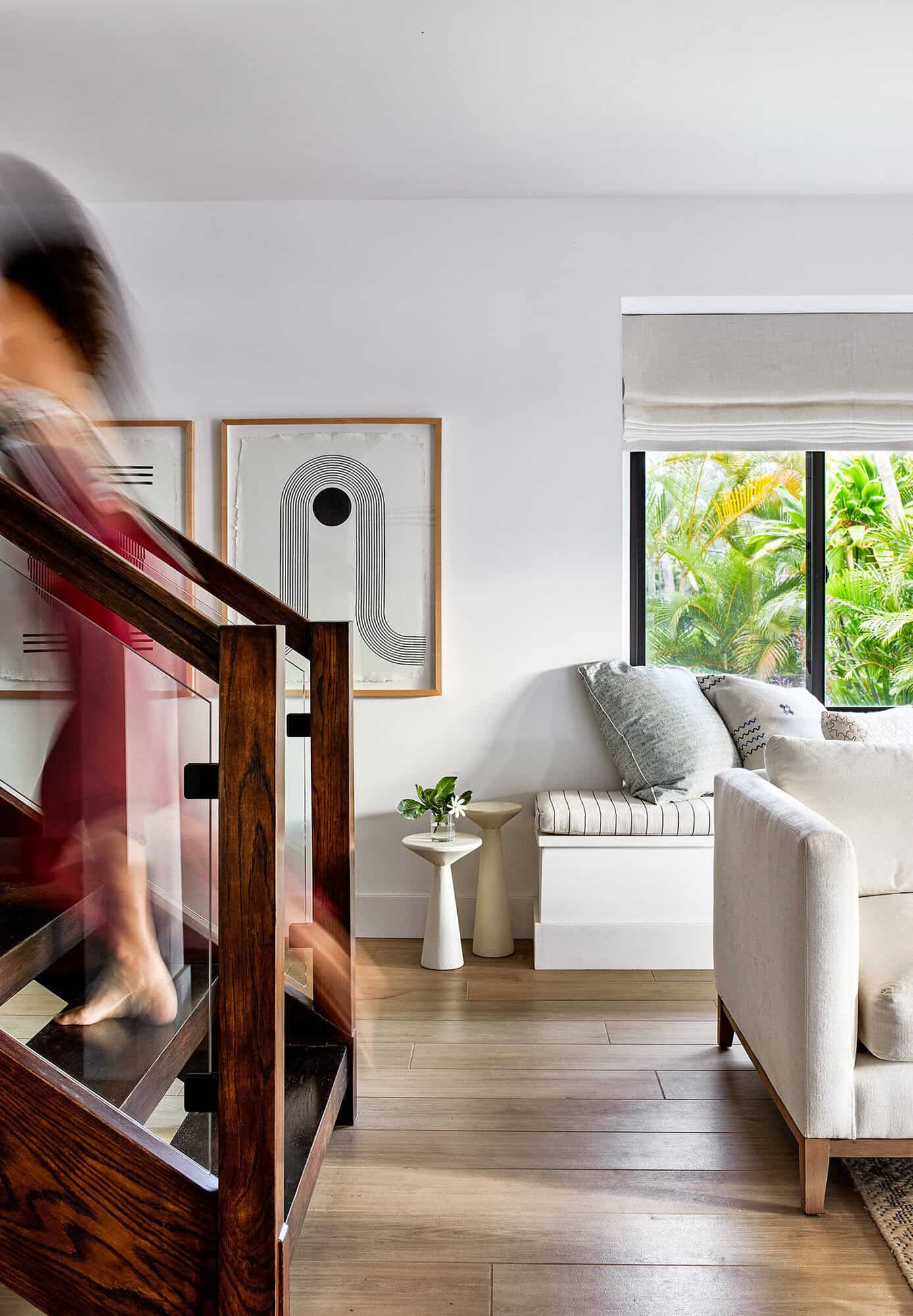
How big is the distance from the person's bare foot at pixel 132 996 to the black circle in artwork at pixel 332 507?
2.37m

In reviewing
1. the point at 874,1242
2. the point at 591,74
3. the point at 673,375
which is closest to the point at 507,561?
the point at 673,375

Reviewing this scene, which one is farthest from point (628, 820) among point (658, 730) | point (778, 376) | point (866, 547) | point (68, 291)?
point (68, 291)

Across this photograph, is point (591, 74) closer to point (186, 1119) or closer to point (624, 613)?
point (624, 613)

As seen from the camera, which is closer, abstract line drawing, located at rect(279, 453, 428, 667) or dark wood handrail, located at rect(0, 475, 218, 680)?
dark wood handrail, located at rect(0, 475, 218, 680)

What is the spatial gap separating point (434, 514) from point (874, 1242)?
101 inches

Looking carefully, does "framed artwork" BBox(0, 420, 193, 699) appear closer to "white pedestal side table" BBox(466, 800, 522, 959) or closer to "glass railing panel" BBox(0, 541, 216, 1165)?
"glass railing panel" BBox(0, 541, 216, 1165)

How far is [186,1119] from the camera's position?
1.41m

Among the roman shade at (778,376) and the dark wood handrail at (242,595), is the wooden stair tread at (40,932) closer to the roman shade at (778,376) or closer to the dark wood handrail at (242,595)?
the dark wood handrail at (242,595)

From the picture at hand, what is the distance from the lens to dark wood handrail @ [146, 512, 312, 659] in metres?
2.14

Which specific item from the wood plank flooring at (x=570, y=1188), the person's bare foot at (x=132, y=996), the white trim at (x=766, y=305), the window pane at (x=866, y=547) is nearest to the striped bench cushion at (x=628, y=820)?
the wood plank flooring at (x=570, y=1188)

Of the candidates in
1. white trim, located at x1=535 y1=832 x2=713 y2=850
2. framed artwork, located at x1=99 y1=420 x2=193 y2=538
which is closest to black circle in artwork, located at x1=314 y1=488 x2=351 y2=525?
framed artwork, located at x1=99 y1=420 x2=193 y2=538

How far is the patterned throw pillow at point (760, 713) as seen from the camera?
3.52m

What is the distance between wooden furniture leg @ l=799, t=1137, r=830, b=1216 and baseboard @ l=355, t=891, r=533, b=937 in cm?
187

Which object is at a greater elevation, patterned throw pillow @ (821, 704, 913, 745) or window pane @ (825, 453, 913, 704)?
window pane @ (825, 453, 913, 704)
